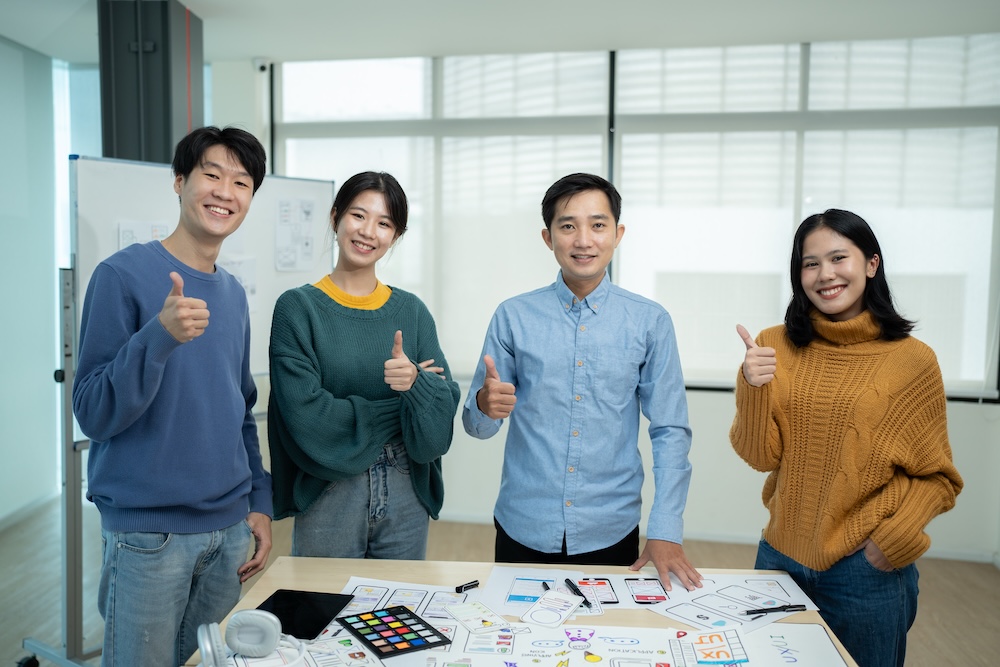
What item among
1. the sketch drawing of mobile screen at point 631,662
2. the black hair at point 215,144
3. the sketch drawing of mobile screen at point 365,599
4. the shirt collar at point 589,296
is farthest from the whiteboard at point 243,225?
the sketch drawing of mobile screen at point 631,662

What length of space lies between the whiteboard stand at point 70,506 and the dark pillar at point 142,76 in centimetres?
106

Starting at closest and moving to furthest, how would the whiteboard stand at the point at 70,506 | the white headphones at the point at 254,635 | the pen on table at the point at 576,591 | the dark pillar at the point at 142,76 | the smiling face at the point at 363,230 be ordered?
the white headphones at the point at 254,635 < the pen on table at the point at 576,591 < the smiling face at the point at 363,230 < the whiteboard stand at the point at 70,506 < the dark pillar at the point at 142,76

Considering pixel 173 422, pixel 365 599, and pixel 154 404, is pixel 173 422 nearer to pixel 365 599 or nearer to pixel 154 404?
pixel 154 404

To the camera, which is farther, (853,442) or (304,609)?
(853,442)

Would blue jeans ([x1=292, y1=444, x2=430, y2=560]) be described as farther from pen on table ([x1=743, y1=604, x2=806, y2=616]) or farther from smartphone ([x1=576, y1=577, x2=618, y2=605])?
pen on table ([x1=743, y1=604, x2=806, y2=616])

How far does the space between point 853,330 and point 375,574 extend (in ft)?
3.81

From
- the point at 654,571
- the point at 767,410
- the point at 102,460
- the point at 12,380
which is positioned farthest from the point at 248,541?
the point at 12,380

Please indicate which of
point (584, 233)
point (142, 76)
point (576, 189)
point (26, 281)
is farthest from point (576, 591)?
point (142, 76)

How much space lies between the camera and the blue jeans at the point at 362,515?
1.65 m

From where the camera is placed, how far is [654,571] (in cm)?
153

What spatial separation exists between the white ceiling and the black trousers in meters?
2.50

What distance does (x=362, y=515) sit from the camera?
5.45ft

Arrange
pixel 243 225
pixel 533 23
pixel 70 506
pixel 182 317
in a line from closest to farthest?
pixel 182 317
pixel 70 506
pixel 243 225
pixel 533 23

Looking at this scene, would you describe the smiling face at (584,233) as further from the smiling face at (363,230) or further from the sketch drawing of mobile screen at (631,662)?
the sketch drawing of mobile screen at (631,662)
